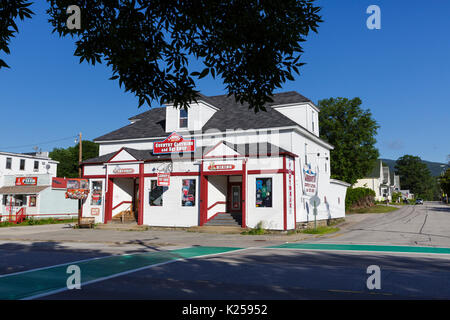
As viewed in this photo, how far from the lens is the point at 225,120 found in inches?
1069

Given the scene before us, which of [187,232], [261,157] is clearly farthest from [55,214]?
[261,157]

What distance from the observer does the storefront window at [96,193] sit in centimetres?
2742

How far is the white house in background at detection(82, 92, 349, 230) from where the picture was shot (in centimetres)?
2216

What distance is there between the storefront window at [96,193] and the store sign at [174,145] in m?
5.66

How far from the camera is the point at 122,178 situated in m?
28.7

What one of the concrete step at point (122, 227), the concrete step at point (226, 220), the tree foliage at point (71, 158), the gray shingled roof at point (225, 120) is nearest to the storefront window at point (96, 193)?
the concrete step at point (122, 227)

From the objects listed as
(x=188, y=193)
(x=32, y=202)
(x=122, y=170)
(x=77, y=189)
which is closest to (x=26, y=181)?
(x=32, y=202)

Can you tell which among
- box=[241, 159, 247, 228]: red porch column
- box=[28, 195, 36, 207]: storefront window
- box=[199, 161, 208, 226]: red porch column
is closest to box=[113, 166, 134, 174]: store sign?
box=[199, 161, 208, 226]: red porch column

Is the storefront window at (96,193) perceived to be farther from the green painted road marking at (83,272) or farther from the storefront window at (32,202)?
the green painted road marking at (83,272)

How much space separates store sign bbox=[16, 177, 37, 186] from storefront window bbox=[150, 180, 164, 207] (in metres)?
20.9

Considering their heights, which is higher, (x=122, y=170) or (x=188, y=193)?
(x=122, y=170)

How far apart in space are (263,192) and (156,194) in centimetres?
785

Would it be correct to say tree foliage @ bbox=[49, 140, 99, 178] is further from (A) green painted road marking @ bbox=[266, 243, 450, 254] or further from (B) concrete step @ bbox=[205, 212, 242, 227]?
(A) green painted road marking @ bbox=[266, 243, 450, 254]

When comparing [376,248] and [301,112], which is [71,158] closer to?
[301,112]
